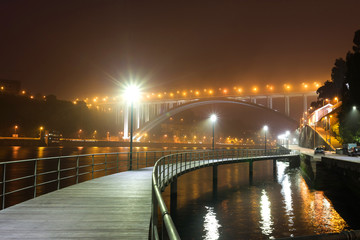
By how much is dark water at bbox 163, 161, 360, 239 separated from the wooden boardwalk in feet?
19.5

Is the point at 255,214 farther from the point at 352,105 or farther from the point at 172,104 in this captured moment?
the point at 172,104

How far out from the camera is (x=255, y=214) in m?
18.0

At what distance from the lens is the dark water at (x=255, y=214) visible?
14586mm

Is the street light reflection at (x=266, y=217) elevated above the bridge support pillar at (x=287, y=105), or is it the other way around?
the bridge support pillar at (x=287, y=105)

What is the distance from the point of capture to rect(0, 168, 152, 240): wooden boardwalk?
5716 millimetres

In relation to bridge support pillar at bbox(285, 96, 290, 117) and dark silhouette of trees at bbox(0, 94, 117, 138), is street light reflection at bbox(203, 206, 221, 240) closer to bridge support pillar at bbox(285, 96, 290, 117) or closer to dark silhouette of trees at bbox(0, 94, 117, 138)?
bridge support pillar at bbox(285, 96, 290, 117)

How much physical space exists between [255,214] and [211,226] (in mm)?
3608

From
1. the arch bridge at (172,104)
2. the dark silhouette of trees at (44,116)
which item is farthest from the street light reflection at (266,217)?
the dark silhouette of trees at (44,116)

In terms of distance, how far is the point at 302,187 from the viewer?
2894 centimetres

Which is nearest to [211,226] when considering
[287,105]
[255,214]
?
[255,214]

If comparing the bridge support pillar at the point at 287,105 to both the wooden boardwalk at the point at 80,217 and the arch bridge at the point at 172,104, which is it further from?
the wooden boardwalk at the point at 80,217

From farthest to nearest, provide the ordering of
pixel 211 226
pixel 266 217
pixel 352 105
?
pixel 352 105 → pixel 266 217 → pixel 211 226

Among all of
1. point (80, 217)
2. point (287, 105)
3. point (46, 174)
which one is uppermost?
point (287, 105)

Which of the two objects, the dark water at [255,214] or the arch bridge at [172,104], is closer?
the dark water at [255,214]
